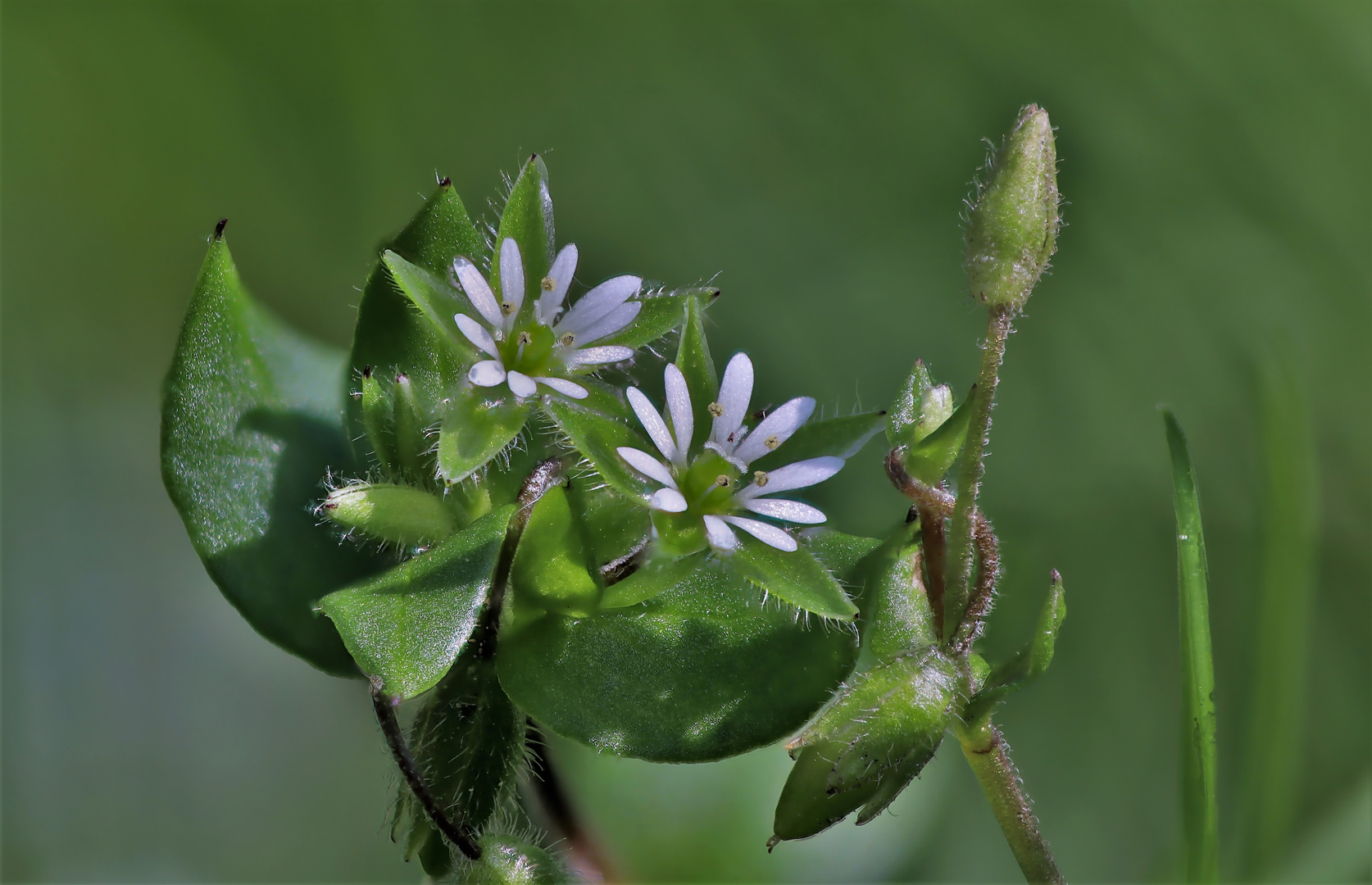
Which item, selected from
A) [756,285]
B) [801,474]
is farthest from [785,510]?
[756,285]

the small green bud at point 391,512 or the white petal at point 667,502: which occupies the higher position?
the white petal at point 667,502

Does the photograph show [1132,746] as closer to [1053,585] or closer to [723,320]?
[723,320]

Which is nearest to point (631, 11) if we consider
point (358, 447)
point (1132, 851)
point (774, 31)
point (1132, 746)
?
point (774, 31)

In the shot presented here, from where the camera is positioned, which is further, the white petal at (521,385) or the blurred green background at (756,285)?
the blurred green background at (756,285)

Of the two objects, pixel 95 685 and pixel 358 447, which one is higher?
pixel 358 447

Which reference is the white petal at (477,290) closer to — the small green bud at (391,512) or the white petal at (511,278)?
the white petal at (511,278)

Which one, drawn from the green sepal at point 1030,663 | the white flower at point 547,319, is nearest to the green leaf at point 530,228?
the white flower at point 547,319

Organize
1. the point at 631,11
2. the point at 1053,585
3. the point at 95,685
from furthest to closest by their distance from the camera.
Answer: the point at 631,11
the point at 95,685
the point at 1053,585

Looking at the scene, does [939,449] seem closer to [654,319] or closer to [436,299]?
[654,319]
